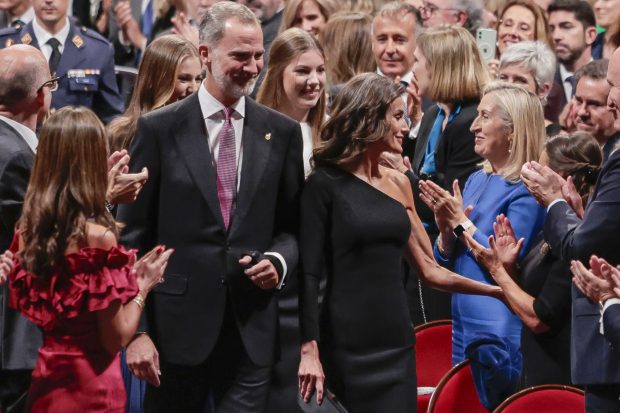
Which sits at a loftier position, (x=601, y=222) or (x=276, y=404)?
(x=601, y=222)

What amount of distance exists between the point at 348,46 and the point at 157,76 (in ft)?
6.76

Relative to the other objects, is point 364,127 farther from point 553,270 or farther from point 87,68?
point 87,68

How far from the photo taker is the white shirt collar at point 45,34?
837 centimetres

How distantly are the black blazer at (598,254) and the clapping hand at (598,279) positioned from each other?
4.9 inches

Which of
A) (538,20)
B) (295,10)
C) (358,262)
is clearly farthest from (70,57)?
(358,262)

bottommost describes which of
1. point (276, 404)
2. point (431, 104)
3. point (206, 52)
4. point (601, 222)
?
point (276, 404)

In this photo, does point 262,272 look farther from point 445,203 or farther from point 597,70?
point 597,70

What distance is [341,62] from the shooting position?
314 inches

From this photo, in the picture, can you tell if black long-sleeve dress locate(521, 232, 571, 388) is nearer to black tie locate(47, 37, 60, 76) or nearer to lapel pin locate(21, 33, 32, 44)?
black tie locate(47, 37, 60, 76)

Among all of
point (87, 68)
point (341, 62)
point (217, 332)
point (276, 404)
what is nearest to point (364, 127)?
point (217, 332)

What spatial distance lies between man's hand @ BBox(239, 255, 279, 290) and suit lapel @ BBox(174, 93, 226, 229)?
189 millimetres

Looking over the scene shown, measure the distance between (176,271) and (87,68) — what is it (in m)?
3.82

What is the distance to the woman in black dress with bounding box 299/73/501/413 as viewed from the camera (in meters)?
4.95

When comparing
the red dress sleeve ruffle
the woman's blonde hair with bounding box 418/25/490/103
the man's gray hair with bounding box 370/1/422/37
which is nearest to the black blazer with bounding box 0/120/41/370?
the red dress sleeve ruffle
